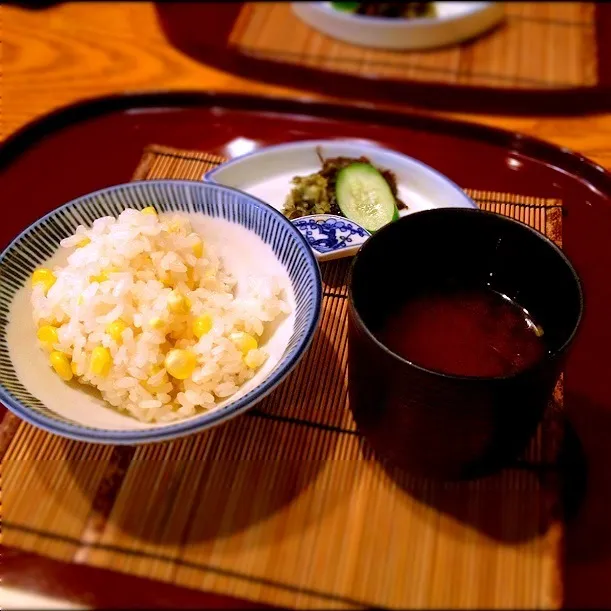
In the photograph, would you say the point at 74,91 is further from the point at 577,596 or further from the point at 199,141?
the point at 577,596

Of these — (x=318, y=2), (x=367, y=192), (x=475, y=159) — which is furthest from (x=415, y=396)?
(x=318, y=2)

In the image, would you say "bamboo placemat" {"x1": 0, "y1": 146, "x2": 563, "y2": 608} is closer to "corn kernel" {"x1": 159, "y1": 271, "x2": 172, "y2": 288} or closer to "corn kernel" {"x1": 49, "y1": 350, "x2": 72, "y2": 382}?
"corn kernel" {"x1": 49, "y1": 350, "x2": 72, "y2": 382}

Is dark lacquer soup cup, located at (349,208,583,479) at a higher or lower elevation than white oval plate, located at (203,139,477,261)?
higher

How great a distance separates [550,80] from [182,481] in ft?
6.65

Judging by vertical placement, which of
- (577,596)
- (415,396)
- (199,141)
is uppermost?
(415,396)

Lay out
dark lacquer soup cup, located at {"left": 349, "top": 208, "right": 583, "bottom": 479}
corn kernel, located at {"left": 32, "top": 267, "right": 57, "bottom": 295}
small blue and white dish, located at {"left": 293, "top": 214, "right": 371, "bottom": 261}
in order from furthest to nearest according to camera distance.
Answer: small blue and white dish, located at {"left": 293, "top": 214, "right": 371, "bottom": 261} < corn kernel, located at {"left": 32, "top": 267, "right": 57, "bottom": 295} < dark lacquer soup cup, located at {"left": 349, "top": 208, "right": 583, "bottom": 479}

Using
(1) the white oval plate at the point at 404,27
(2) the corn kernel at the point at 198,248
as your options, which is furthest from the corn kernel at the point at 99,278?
(1) the white oval plate at the point at 404,27

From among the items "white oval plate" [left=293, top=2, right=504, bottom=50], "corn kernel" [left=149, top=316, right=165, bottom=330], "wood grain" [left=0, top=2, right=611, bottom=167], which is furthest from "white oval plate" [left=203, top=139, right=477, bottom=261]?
"white oval plate" [left=293, top=2, right=504, bottom=50]

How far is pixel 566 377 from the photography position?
1.32m

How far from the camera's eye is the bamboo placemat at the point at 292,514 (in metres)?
1.03

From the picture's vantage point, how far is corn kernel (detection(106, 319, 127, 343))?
118 cm

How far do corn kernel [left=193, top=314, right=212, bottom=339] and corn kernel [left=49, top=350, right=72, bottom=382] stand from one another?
0.82ft

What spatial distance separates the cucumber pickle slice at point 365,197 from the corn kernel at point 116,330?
72 centimetres

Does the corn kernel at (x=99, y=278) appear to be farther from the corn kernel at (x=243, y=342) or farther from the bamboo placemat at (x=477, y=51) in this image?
the bamboo placemat at (x=477, y=51)
